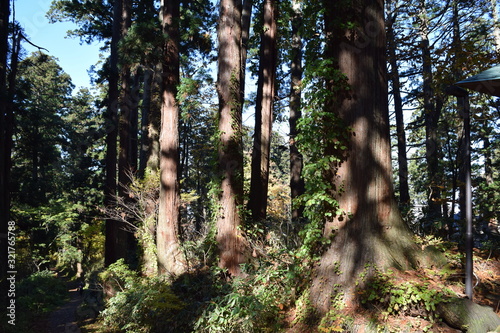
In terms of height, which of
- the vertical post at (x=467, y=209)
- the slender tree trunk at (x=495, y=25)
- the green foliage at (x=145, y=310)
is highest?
the slender tree trunk at (x=495, y=25)

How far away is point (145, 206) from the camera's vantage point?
1098cm

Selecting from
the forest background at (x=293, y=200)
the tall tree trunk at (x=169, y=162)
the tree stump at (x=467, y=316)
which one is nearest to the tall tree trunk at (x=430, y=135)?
the forest background at (x=293, y=200)

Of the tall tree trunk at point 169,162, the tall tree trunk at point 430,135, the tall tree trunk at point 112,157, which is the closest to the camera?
the tall tree trunk at point 169,162

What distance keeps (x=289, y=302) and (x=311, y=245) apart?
1090mm

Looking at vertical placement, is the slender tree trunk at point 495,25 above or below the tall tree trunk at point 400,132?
above

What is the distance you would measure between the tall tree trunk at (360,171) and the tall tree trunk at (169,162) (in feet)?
15.8

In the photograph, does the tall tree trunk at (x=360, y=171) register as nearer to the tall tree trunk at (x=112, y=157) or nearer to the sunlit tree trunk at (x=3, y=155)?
the tall tree trunk at (x=112, y=157)

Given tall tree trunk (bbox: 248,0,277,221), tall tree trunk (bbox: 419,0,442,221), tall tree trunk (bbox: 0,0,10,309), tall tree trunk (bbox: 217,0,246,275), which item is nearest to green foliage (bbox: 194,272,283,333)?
tall tree trunk (bbox: 217,0,246,275)

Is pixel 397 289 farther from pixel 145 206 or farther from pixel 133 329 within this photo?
pixel 145 206

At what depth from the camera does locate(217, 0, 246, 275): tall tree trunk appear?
23.0 ft

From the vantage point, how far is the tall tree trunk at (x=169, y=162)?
855 centimetres

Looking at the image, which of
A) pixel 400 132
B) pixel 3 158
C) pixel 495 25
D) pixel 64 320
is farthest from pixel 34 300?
pixel 495 25

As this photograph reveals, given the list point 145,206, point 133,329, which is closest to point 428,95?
point 145,206

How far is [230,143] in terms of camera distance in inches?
290
